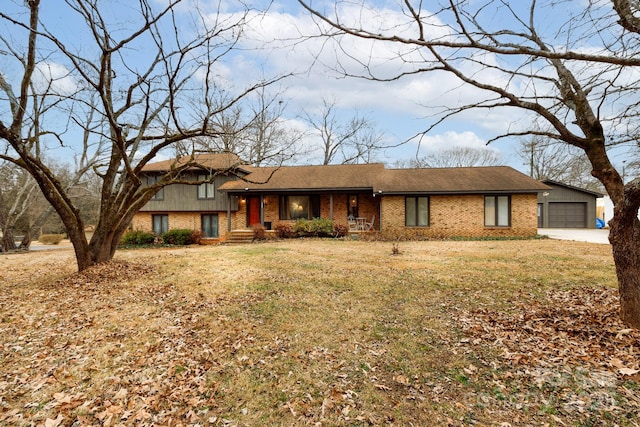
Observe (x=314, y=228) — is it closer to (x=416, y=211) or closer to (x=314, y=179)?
(x=314, y=179)

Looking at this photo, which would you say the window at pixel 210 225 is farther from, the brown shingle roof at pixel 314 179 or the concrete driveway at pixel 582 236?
the concrete driveway at pixel 582 236

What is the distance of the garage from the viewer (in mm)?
22000

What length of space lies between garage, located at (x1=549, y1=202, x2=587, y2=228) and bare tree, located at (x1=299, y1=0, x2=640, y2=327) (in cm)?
2200

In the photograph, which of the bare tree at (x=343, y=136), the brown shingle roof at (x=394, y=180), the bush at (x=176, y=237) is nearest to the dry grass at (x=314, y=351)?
the brown shingle roof at (x=394, y=180)

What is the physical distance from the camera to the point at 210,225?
19.6 metres

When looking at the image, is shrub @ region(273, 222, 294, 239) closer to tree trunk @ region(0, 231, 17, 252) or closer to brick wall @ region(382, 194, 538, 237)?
brick wall @ region(382, 194, 538, 237)

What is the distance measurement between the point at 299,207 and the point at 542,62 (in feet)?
51.4

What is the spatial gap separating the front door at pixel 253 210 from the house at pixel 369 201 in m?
0.06

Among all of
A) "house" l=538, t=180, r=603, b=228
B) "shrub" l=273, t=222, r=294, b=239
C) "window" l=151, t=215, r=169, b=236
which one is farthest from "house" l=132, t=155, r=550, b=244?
"house" l=538, t=180, r=603, b=228

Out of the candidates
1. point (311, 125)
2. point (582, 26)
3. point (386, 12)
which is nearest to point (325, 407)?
point (386, 12)

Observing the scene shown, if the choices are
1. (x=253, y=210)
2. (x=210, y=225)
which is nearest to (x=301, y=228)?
(x=253, y=210)

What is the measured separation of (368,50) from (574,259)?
9409 millimetres

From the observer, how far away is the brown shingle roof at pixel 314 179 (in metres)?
17.4

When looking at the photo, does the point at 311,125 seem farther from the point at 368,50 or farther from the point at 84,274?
the point at 368,50
